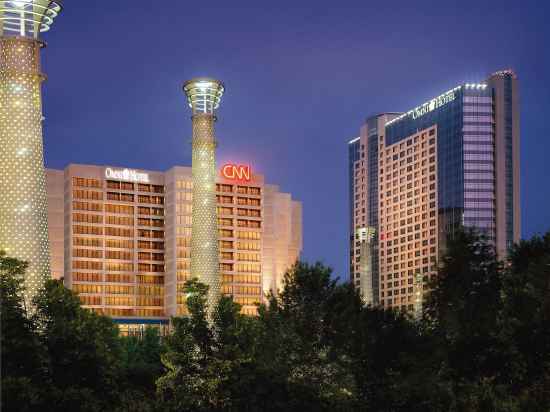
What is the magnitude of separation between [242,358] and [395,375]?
9886 mm

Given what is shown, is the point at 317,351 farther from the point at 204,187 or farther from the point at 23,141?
the point at 204,187

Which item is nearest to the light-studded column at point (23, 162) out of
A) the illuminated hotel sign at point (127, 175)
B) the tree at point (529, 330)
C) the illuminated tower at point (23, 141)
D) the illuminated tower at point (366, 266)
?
the illuminated tower at point (23, 141)

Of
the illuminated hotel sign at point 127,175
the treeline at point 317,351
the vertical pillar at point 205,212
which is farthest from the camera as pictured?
the illuminated hotel sign at point 127,175

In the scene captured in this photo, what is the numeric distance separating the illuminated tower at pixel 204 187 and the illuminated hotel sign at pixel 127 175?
8651cm

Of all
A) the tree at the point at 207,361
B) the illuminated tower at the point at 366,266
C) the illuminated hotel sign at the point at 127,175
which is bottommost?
the tree at the point at 207,361

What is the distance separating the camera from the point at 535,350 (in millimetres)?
43719

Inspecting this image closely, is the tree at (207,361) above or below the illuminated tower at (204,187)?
below

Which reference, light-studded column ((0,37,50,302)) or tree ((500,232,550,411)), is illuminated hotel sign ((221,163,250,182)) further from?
tree ((500,232,550,411))

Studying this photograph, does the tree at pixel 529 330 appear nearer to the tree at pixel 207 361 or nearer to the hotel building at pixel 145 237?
the tree at pixel 207 361

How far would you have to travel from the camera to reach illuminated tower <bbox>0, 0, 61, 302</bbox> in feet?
187

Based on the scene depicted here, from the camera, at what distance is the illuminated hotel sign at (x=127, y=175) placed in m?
180

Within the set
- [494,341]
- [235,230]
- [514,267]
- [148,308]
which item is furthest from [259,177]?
[494,341]

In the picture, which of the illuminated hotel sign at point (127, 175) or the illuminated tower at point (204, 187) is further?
the illuminated hotel sign at point (127, 175)

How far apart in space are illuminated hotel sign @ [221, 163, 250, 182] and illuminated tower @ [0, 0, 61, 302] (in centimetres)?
12920
